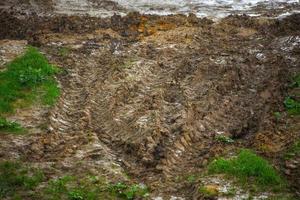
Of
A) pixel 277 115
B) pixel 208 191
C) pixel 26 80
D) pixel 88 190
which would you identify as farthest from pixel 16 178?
pixel 277 115

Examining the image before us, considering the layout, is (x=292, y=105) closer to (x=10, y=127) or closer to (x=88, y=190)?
(x=88, y=190)

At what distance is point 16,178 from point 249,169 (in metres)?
4.91

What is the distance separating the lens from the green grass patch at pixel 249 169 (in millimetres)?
8852

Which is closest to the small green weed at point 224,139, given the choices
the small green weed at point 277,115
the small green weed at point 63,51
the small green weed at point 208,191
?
the small green weed at point 277,115

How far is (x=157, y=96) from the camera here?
12328 millimetres

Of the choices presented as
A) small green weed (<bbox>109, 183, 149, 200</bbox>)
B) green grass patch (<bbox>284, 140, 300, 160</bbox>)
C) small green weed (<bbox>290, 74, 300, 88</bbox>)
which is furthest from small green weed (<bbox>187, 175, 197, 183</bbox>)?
small green weed (<bbox>290, 74, 300, 88</bbox>)

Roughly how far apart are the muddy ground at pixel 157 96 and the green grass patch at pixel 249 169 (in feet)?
1.05

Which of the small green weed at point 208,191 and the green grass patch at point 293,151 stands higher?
the green grass patch at point 293,151

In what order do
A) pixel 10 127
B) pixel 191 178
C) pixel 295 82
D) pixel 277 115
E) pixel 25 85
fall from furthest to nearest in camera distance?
pixel 295 82 < pixel 25 85 < pixel 277 115 < pixel 10 127 < pixel 191 178

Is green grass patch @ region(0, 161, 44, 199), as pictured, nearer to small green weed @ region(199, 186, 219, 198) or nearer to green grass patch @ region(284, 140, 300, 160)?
small green weed @ region(199, 186, 219, 198)

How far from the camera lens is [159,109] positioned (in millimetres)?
11664

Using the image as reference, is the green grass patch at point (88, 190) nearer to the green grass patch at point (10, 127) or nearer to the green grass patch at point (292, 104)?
the green grass patch at point (10, 127)

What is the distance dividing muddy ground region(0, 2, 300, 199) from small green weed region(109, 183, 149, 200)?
223mm

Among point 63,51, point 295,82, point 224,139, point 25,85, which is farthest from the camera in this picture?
point 63,51
